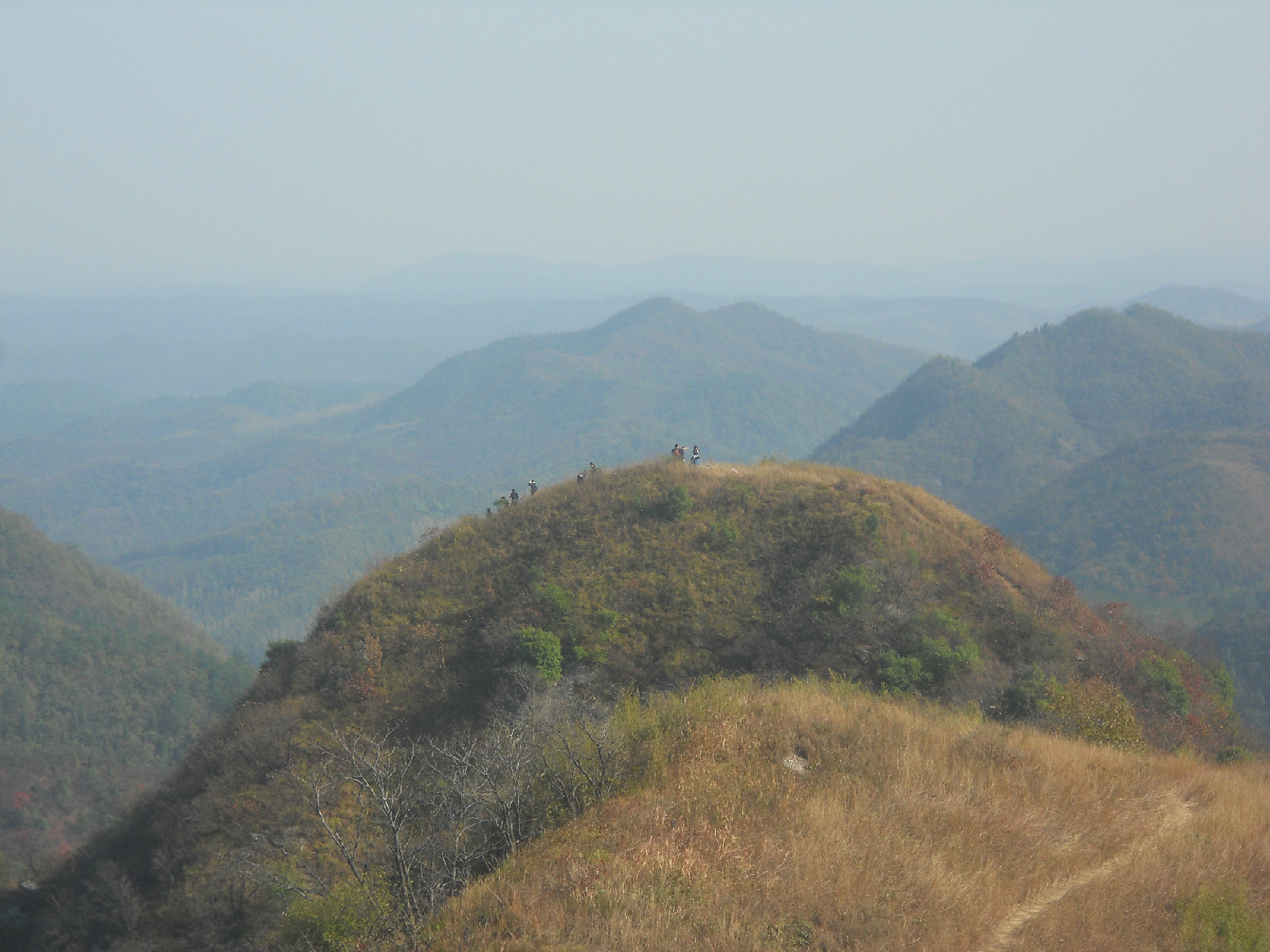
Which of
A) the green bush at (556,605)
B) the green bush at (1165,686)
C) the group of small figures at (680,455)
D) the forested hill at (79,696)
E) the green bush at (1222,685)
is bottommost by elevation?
the forested hill at (79,696)

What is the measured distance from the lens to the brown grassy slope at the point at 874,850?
7.36 meters

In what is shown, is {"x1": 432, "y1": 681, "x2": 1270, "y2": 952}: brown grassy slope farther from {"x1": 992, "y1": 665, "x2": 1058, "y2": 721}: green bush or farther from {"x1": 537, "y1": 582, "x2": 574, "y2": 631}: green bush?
{"x1": 537, "y1": 582, "x2": 574, "y2": 631}: green bush

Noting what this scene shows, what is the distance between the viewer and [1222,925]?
7.55m

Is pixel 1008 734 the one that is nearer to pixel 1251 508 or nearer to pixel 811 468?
pixel 811 468

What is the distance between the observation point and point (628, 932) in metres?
6.98

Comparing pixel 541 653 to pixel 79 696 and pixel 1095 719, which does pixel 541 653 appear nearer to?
pixel 1095 719

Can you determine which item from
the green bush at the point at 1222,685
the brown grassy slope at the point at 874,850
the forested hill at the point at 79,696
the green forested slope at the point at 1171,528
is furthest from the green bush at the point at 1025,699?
the green forested slope at the point at 1171,528

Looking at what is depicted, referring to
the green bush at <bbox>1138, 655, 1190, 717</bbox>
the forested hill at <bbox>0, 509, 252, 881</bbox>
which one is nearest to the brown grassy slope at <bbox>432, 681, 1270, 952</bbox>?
the green bush at <bbox>1138, 655, 1190, 717</bbox>

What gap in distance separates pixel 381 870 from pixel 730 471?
2230 cm

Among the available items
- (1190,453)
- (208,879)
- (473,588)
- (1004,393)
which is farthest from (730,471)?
(1004,393)

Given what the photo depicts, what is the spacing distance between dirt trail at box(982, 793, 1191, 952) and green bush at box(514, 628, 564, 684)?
14368mm

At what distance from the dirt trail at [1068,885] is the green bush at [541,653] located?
14.4m

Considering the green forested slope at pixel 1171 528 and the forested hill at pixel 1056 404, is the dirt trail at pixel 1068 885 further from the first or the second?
the forested hill at pixel 1056 404

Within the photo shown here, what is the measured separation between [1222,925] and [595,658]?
53.3 ft
